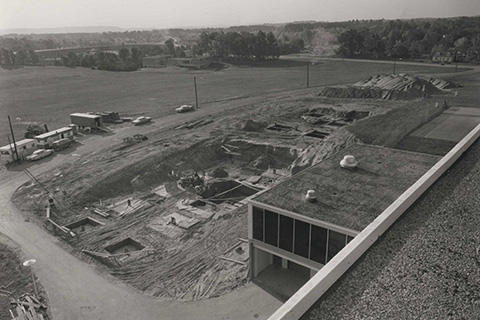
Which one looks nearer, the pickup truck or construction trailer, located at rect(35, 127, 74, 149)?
construction trailer, located at rect(35, 127, 74, 149)

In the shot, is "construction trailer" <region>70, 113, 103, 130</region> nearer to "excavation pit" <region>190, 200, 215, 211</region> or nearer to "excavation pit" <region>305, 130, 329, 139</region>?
"excavation pit" <region>190, 200, 215, 211</region>

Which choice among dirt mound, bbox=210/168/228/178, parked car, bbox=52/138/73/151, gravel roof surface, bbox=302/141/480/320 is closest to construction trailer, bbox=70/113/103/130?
parked car, bbox=52/138/73/151

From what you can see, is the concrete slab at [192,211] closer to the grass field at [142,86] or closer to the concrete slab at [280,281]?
the concrete slab at [280,281]

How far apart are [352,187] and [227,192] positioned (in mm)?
10213

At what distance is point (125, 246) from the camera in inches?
669

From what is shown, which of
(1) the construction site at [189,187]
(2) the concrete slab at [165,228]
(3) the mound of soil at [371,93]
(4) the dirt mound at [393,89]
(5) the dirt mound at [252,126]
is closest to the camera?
(1) the construction site at [189,187]

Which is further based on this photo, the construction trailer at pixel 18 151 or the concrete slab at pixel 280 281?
the construction trailer at pixel 18 151

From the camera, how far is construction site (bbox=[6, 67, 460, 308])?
1477 cm

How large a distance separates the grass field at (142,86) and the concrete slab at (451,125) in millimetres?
23837

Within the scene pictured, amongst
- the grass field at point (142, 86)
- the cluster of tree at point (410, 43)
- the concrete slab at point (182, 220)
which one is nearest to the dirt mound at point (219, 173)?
the concrete slab at point (182, 220)

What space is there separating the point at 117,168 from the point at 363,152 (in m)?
15.2

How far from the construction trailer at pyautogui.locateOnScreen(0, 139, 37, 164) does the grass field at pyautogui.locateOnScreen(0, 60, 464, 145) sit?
512 centimetres

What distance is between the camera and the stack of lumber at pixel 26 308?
38.4 ft

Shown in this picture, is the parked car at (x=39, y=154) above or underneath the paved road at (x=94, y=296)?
above
